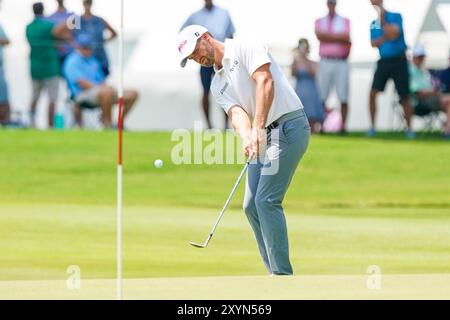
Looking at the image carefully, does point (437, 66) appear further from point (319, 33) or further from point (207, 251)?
point (207, 251)

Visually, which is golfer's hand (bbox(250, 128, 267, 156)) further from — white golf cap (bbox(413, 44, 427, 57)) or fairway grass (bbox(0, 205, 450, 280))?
white golf cap (bbox(413, 44, 427, 57))

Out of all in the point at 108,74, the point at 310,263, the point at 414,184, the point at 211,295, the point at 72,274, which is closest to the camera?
the point at 211,295

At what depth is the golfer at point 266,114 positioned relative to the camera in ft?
35.5

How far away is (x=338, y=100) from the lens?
87.9 feet

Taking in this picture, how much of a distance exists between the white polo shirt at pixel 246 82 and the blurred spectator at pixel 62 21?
14380 mm

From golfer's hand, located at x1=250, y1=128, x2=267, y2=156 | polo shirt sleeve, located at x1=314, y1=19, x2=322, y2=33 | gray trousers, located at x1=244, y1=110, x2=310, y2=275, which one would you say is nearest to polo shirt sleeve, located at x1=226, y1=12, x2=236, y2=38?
polo shirt sleeve, located at x1=314, y1=19, x2=322, y2=33

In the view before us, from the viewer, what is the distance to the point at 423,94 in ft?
87.6

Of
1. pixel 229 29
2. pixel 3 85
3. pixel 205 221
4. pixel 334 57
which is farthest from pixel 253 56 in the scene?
pixel 3 85

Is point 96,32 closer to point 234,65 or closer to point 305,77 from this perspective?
point 305,77

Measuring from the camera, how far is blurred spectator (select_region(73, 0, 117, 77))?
25344 millimetres

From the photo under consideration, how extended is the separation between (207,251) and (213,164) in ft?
33.5

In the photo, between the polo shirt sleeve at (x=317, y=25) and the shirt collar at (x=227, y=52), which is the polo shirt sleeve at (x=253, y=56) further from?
the polo shirt sleeve at (x=317, y=25)

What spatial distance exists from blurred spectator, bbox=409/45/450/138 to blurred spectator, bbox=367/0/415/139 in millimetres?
554

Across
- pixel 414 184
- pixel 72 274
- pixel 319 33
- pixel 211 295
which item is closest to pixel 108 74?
pixel 319 33
